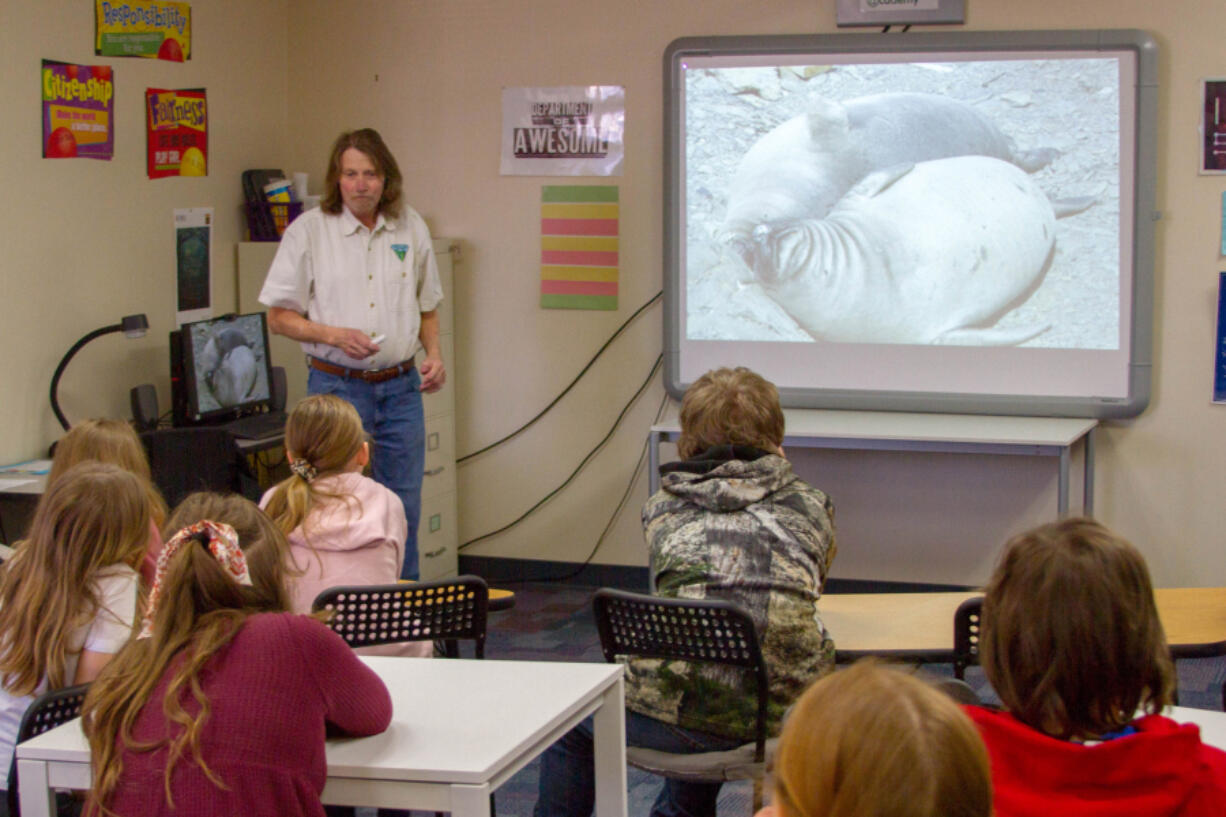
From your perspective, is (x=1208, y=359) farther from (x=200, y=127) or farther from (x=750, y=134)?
(x=200, y=127)

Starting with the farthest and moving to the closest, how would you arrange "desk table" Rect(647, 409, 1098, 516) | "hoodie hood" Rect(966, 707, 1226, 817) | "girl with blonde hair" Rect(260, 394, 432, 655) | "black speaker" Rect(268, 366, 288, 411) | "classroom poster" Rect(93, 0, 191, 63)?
1. "black speaker" Rect(268, 366, 288, 411)
2. "classroom poster" Rect(93, 0, 191, 63)
3. "desk table" Rect(647, 409, 1098, 516)
4. "girl with blonde hair" Rect(260, 394, 432, 655)
5. "hoodie hood" Rect(966, 707, 1226, 817)

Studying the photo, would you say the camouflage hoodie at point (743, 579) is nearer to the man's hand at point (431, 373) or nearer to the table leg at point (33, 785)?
the table leg at point (33, 785)

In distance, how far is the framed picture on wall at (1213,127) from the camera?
162 inches

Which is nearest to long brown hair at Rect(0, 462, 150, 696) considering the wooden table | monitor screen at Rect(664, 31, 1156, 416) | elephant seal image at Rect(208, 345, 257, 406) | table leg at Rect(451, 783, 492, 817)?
table leg at Rect(451, 783, 492, 817)

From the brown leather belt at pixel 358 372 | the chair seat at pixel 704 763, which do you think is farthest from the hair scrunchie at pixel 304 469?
the brown leather belt at pixel 358 372

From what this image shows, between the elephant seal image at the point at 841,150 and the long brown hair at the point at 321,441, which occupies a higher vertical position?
the elephant seal image at the point at 841,150

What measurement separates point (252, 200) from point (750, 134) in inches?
74.0

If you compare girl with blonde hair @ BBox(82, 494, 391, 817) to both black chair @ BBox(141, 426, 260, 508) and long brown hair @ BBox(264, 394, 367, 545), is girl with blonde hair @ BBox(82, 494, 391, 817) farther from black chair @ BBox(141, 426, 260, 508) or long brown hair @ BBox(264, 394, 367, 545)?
black chair @ BBox(141, 426, 260, 508)

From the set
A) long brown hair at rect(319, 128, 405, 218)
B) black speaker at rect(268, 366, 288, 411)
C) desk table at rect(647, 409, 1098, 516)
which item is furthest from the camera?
black speaker at rect(268, 366, 288, 411)

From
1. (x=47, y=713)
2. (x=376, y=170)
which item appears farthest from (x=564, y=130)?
(x=47, y=713)

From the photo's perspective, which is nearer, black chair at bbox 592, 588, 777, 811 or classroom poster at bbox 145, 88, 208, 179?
black chair at bbox 592, 588, 777, 811

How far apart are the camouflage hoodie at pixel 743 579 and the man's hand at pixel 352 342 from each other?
1.72m

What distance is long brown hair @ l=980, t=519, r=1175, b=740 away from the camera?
129 cm

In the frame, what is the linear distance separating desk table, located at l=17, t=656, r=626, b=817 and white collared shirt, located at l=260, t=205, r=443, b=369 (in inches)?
79.1
